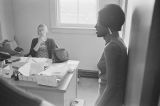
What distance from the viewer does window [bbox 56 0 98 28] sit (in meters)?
3.44

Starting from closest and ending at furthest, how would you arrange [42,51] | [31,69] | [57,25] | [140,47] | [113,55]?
[140,47], [113,55], [31,69], [42,51], [57,25]

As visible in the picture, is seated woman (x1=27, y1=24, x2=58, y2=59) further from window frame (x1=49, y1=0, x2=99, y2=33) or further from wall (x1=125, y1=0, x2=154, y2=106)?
wall (x1=125, y1=0, x2=154, y2=106)

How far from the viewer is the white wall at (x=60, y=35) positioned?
3.50 metres

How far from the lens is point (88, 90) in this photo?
10.3 feet

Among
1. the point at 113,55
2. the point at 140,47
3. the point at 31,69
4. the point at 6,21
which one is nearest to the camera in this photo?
the point at 140,47

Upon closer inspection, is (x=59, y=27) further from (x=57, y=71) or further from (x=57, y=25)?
(x=57, y=71)

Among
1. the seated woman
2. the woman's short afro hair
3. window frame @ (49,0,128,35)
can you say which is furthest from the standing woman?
window frame @ (49,0,128,35)

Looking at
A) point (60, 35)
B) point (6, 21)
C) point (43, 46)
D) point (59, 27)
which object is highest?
point (6, 21)

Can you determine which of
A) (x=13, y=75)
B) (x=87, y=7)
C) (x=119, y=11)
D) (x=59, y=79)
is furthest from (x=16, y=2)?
(x=119, y=11)

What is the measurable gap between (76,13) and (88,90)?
1.48m

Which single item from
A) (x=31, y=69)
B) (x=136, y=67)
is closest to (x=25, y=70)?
(x=31, y=69)

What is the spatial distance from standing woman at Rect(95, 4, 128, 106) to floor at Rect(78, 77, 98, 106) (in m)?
1.57

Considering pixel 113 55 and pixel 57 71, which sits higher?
pixel 113 55

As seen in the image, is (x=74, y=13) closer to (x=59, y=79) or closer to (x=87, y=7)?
(x=87, y=7)
